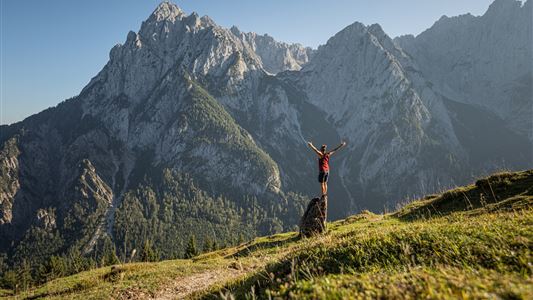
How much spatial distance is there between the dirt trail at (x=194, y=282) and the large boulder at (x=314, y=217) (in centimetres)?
722

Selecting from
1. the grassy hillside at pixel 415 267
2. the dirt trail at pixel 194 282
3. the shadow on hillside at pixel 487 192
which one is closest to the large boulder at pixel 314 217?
the shadow on hillside at pixel 487 192

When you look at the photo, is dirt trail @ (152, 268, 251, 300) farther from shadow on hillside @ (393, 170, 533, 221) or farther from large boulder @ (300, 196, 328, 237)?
shadow on hillside @ (393, 170, 533, 221)

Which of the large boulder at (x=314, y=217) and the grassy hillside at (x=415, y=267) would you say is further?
the large boulder at (x=314, y=217)

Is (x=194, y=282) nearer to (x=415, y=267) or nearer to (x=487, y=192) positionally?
(x=415, y=267)

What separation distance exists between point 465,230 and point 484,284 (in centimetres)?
325

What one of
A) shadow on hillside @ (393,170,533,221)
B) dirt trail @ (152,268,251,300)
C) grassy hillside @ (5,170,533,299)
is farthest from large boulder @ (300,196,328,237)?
grassy hillside @ (5,170,533,299)

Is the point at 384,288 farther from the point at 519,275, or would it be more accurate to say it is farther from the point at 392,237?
the point at 392,237

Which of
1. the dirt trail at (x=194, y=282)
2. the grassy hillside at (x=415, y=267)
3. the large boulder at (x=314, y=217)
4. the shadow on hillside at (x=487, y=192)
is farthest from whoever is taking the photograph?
→ the large boulder at (x=314, y=217)

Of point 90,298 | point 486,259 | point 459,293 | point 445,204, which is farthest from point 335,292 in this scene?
point 445,204

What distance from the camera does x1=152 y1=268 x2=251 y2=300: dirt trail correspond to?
18.3 metres

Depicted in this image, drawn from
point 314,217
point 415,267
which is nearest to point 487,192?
point 314,217

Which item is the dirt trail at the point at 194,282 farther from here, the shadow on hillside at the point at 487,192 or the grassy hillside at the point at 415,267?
the shadow on hillside at the point at 487,192

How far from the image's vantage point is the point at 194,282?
803 inches

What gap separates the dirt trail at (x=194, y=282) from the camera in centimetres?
1831
